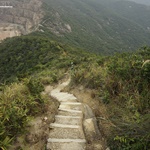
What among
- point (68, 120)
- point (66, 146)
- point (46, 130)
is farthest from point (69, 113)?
point (66, 146)

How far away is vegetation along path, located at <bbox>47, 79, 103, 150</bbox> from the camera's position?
3.68m

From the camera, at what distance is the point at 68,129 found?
164 inches

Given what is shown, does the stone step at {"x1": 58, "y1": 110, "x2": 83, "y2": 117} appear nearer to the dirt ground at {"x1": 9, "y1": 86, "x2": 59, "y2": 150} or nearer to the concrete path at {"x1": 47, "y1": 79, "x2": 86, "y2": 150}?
the concrete path at {"x1": 47, "y1": 79, "x2": 86, "y2": 150}

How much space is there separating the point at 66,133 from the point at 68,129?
0.43 ft

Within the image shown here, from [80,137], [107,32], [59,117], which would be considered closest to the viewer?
[80,137]

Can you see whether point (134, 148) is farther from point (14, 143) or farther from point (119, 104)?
point (14, 143)

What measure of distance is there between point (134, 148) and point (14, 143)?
1.97 m

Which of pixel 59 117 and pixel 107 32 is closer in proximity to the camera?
pixel 59 117

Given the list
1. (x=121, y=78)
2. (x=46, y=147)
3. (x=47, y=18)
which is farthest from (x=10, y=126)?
(x=47, y=18)

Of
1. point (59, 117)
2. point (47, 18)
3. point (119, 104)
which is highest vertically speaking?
point (119, 104)

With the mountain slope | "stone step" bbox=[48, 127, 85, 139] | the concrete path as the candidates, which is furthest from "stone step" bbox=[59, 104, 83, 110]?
the mountain slope

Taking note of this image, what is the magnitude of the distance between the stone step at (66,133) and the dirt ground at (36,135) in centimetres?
13

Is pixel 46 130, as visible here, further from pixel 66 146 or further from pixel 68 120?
pixel 66 146

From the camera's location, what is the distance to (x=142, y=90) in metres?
4.65
